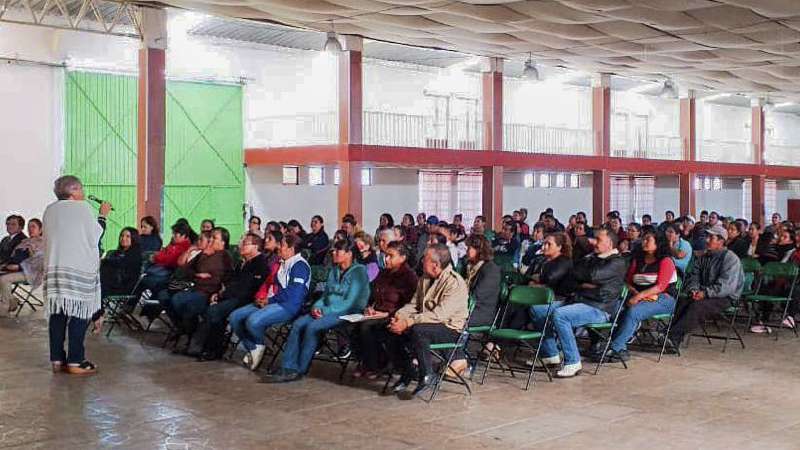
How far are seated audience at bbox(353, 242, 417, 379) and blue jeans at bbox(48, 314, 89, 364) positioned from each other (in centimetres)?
228

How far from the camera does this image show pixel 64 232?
7.47 meters

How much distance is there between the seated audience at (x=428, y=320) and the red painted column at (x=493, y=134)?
14339 millimetres

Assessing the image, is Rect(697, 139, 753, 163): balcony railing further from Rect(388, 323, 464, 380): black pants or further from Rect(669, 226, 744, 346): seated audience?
Rect(388, 323, 464, 380): black pants

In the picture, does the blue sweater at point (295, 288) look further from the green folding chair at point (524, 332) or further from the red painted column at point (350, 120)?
the red painted column at point (350, 120)

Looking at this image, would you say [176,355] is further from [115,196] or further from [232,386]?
[115,196]

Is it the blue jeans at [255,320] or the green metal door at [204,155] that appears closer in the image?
the blue jeans at [255,320]

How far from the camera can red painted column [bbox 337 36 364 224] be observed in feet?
59.9

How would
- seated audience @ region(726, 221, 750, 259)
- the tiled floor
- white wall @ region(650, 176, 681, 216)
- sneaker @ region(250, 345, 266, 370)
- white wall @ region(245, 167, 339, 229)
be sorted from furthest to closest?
white wall @ region(650, 176, 681, 216) < white wall @ region(245, 167, 339, 229) < seated audience @ region(726, 221, 750, 259) < sneaker @ region(250, 345, 266, 370) < the tiled floor

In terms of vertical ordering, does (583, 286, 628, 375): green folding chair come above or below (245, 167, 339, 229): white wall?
below

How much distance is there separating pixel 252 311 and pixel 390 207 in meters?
15.8

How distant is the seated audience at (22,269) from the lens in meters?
11.4

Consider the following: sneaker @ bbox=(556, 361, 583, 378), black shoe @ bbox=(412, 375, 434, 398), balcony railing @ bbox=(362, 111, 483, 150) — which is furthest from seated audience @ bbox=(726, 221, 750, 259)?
balcony railing @ bbox=(362, 111, 483, 150)

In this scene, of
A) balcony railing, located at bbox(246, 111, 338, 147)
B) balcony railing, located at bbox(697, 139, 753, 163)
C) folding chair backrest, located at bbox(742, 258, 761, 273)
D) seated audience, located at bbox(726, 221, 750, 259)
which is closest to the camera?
folding chair backrest, located at bbox(742, 258, 761, 273)

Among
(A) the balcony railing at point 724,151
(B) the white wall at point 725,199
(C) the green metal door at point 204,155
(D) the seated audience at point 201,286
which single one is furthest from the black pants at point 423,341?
(B) the white wall at point 725,199
